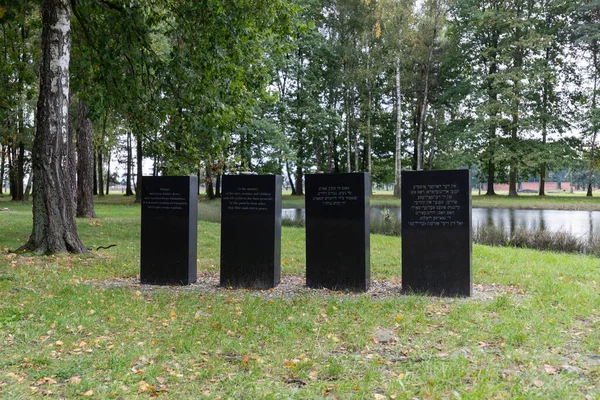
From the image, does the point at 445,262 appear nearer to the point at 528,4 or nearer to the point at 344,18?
the point at 344,18

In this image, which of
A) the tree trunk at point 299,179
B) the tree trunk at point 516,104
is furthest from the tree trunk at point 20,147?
the tree trunk at point 516,104

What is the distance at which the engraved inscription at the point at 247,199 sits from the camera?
7.39m

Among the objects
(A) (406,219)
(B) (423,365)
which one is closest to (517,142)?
(A) (406,219)

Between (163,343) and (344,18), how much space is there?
30099 mm

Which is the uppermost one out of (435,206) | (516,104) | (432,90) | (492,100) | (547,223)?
(432,90)

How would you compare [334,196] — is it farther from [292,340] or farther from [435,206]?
[292,340]

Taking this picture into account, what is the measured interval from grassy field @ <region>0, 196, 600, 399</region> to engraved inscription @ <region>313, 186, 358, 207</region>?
1369 millimetres

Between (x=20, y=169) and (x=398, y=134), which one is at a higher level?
(x=398, y=134)

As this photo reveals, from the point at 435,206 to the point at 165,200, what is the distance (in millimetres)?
4255

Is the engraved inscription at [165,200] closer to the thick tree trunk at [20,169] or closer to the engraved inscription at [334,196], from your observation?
the engraved inscription at [334,196]

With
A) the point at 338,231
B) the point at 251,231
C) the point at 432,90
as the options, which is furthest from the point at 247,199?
the point at 432,90

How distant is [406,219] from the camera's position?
22.7 feet

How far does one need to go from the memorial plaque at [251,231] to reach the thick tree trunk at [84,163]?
11187mm

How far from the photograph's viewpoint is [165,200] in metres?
7.74
